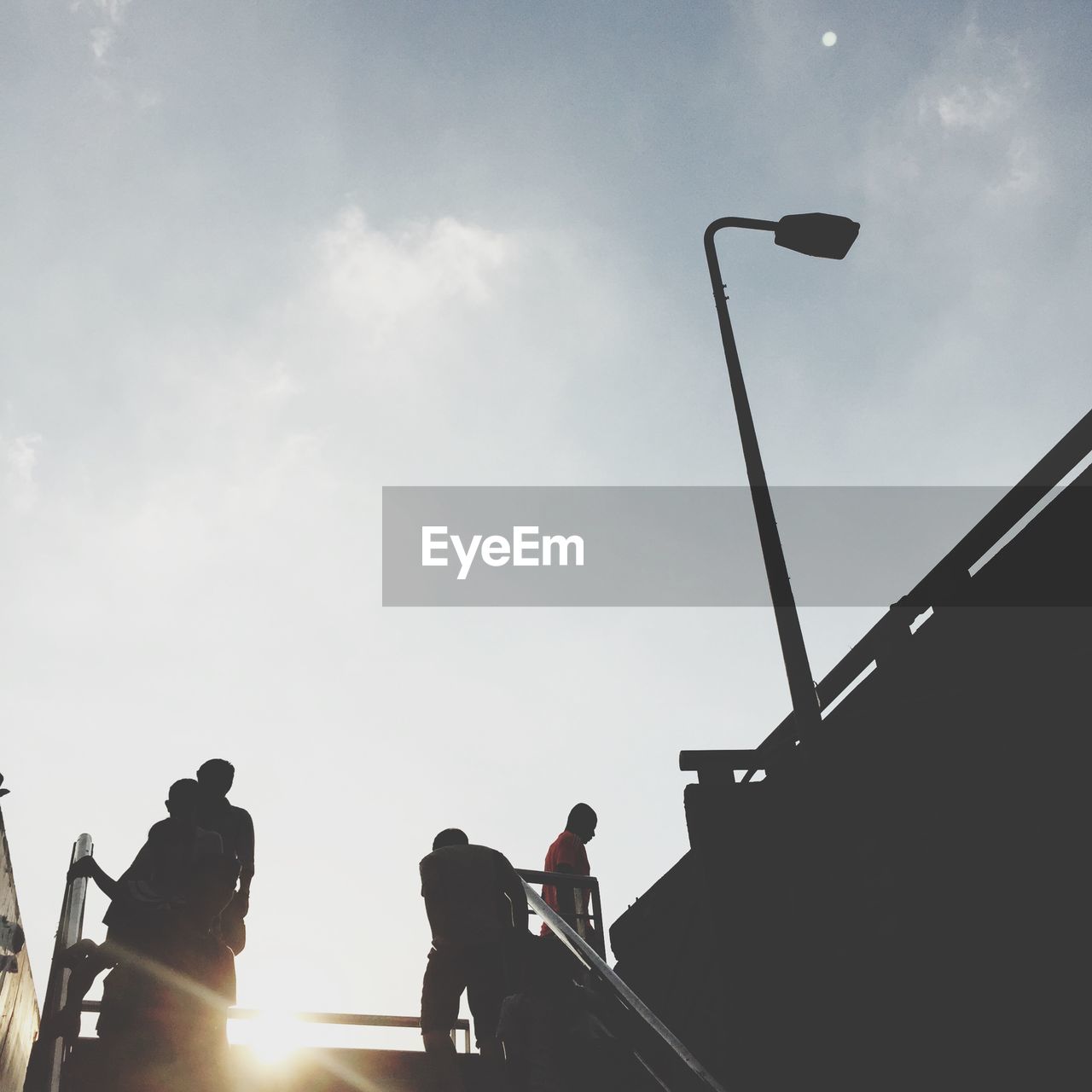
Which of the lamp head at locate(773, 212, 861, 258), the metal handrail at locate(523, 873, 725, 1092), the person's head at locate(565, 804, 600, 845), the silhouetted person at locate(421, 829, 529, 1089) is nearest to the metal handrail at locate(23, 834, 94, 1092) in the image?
the silhouetted person at locate(421, 829, 529, 1089)

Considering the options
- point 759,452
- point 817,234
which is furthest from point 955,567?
point 817,234

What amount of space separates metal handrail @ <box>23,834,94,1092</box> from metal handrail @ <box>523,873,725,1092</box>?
2.65 m

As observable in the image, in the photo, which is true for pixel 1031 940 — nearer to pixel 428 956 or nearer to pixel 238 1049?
pixel 428 956

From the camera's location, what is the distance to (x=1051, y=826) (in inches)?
181

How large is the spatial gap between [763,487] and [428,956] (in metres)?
3.86

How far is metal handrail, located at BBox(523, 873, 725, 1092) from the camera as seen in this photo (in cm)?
322

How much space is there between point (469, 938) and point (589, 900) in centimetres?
244

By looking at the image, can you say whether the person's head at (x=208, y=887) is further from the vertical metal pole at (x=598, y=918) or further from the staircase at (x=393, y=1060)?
the vertical metal pole at (x=598, y=918)

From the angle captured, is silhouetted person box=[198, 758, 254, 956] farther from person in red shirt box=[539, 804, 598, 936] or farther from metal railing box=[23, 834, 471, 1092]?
person in red shirt box=[539, 804, 598, 936]

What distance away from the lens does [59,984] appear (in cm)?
464

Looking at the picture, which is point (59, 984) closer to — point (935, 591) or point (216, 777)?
point (216, 777)

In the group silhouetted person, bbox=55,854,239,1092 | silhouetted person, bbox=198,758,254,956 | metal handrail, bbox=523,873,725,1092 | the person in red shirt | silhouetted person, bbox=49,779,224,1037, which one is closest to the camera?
metal handrail, bbox=523,873,725,1092

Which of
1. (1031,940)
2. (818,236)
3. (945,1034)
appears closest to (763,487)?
(818,236)

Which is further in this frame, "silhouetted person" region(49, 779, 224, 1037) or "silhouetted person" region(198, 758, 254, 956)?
"silhouetted person" region(198, 758, 254, 956)
